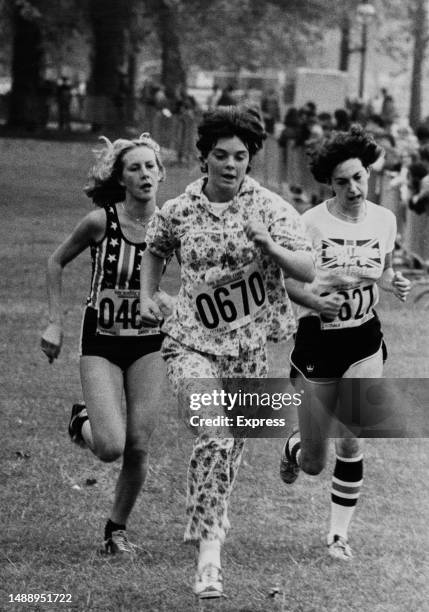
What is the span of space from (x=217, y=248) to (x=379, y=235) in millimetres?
1080

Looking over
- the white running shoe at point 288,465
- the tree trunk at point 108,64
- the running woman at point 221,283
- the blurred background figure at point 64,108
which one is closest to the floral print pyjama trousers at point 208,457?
the running woman at point 221,283

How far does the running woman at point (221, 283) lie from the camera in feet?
18.9

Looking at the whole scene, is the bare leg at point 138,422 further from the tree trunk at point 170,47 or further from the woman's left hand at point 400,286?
the tree trunk at point 170,47

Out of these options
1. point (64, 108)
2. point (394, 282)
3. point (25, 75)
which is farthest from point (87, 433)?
point (64, 108)

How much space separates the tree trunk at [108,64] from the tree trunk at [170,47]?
1.09m

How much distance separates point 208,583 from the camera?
561cm

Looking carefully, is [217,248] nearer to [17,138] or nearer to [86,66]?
[17,138]

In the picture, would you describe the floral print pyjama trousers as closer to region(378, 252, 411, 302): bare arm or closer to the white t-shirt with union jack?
the white t-shirt with union jack

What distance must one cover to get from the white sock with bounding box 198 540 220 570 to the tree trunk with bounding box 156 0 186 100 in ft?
120

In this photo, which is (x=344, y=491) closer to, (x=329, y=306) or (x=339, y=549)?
(x=339, y=549)

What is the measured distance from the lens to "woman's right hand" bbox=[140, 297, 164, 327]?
6.00 metres

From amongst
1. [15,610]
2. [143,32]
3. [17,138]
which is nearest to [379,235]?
[15,610]

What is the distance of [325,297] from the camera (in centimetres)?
628

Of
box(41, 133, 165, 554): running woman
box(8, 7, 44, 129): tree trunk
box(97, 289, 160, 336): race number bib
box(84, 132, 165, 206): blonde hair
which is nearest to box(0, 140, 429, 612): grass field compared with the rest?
box(41, 133, 165, 554): running woman
